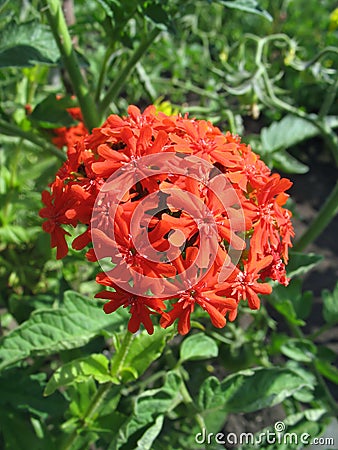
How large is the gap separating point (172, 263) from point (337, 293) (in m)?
0.66

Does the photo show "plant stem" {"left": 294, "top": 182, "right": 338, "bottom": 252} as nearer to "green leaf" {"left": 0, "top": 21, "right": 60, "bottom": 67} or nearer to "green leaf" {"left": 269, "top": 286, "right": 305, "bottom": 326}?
"green leaf" {"left": 269, "top": 286, "right": 305, "bottom": 326}

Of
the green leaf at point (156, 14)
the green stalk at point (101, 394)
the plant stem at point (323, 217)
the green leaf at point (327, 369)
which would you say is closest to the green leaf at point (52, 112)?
the green leaf at point (156, 14)

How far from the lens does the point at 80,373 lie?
897mm

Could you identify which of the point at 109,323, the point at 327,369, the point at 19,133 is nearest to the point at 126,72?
the point at 19,133

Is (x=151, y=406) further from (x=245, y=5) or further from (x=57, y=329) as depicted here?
(x=245, y=5)

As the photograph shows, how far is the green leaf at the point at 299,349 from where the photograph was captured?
115 centimetres

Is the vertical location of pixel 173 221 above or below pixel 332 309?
above

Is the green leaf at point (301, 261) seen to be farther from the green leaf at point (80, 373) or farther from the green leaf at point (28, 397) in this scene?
the green leaf at point (28, 397)

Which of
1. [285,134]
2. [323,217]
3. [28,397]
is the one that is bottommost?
[28,397]

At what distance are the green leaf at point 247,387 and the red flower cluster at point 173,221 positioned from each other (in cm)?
31

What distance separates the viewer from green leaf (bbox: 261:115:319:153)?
1.41 meters

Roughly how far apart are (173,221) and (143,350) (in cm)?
35

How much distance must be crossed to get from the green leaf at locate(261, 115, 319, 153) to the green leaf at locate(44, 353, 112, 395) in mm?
710

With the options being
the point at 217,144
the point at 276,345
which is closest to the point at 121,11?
the point at 217,144
